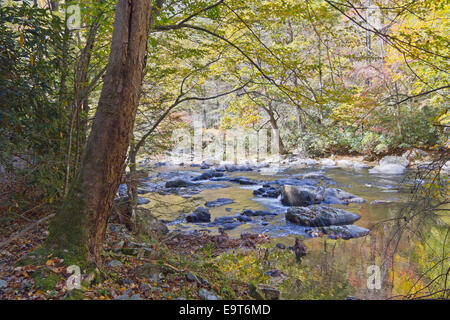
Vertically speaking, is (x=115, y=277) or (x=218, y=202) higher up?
(x=115, y=277)

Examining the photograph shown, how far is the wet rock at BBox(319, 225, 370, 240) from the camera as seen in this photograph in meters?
5.88

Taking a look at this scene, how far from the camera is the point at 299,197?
8.84 m

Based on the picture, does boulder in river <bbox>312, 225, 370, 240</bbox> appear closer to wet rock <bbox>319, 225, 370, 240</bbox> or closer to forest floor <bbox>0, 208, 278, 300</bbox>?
wet rock <bbox>319, 225, 370, 240</bbox>

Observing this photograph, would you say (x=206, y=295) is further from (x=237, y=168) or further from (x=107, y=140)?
(x=237, y=168)

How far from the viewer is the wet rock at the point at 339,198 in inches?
339

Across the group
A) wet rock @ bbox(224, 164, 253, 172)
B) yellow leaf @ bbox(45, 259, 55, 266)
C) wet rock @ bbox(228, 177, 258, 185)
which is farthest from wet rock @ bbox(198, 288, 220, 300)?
wet rock @ bbox(224, 164, 253, 172)

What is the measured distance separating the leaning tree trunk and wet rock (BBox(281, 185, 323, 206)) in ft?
23.0

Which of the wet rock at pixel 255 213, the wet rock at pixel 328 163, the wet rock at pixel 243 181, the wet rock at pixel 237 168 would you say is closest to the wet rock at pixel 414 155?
the wet rock at pixel 328 163

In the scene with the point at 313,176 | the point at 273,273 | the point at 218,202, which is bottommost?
the point at 273,273

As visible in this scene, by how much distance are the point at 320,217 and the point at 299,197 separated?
200 cm

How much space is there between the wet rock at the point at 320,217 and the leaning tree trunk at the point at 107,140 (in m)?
5.33

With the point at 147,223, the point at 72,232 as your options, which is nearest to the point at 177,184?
the point at 147,223

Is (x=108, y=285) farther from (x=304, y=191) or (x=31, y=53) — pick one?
(x=304, y=191)
